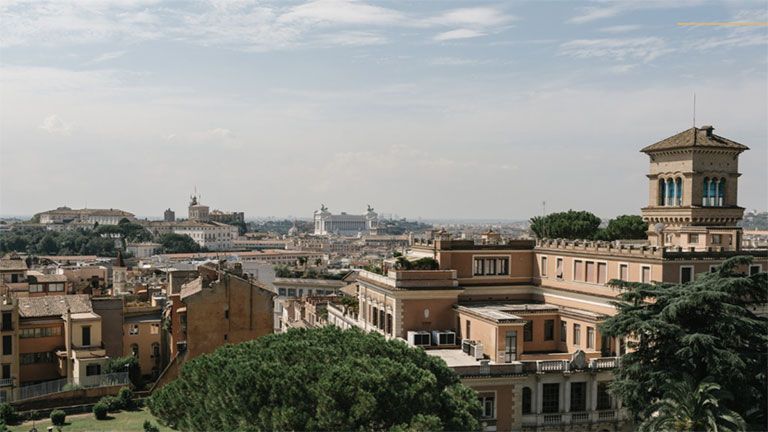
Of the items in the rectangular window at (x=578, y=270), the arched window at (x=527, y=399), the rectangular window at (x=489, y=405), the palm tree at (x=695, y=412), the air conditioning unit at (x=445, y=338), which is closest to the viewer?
the palm tree at (x=695, y=412)

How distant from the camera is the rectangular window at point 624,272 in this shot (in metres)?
33.4

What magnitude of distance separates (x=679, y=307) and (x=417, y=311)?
13.3 metres

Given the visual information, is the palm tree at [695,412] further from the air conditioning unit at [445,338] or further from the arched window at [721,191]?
the arched window at [721,191]

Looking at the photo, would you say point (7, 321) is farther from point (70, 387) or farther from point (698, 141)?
point (698, 141)

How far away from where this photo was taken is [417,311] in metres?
35.5

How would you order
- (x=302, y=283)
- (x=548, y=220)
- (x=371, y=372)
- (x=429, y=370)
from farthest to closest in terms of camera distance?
1. (x=302, y=283)
2. (x=548, y=220)
3. (x=429, y=370)
4. (x=371, y=372)

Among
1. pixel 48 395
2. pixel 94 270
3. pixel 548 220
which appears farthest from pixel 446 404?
pixel 94 270

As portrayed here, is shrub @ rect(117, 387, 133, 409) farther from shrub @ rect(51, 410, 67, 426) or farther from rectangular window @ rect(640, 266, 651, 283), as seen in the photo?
rectangular window @ rect(640, 266, 651, 283)

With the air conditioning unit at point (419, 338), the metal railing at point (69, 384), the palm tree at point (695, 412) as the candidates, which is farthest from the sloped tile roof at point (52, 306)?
the palm tree at point (695, 412)

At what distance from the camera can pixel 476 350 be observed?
105 feet

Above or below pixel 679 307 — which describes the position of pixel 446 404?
below

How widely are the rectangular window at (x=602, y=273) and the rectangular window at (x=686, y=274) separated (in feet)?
12.0

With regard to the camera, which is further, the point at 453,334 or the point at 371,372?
the point at 453,334

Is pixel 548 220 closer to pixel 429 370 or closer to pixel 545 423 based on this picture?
pixel 545 423
